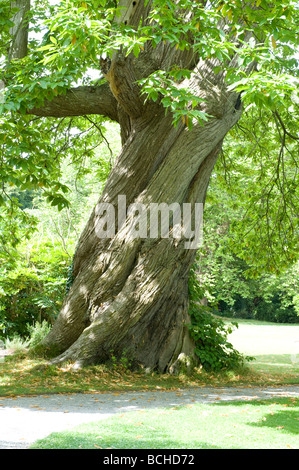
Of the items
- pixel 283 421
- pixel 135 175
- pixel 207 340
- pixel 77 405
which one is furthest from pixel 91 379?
pixel 135 175

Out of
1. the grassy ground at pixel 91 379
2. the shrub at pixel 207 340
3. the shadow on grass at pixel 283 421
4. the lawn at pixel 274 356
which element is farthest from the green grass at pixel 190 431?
the lawn at pixel 274 356

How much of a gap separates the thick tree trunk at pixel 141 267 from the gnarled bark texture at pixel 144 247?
2 cm

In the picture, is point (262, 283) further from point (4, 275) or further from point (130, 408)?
point (130, 408)

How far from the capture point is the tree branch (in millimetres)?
10172

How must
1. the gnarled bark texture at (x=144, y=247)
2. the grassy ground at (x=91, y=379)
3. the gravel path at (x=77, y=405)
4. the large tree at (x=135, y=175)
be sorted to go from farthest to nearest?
the gnarled bark texture at (x=144, y=247) → the large tree at (x=135, y=175) → the grassy ground at (x=91, y=379) → the gravel path at (x=77, y=405)

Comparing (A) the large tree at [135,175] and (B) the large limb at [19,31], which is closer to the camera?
(A) the large tree at [135,175]

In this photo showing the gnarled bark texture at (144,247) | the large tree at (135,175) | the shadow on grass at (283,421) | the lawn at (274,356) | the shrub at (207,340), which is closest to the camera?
the shadow on grass at (283,421)

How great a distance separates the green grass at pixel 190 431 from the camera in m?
4.79

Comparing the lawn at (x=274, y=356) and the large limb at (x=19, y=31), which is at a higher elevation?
the large limb at (x=19, y=31)

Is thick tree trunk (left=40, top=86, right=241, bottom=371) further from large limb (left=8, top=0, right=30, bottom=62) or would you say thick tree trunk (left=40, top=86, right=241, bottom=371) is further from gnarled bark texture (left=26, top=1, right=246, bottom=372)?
large limb (left=8, top=0, right=30, bottom=62)

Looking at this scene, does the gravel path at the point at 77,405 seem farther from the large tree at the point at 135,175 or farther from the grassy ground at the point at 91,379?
the large tree at the point at 135,175

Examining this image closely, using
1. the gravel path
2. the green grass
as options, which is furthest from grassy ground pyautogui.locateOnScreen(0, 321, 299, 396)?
the green grass

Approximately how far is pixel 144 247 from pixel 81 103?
3398mm

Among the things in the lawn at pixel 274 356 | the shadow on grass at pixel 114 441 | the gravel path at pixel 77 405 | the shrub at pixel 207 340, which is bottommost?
the lawn at pixel 274 356
